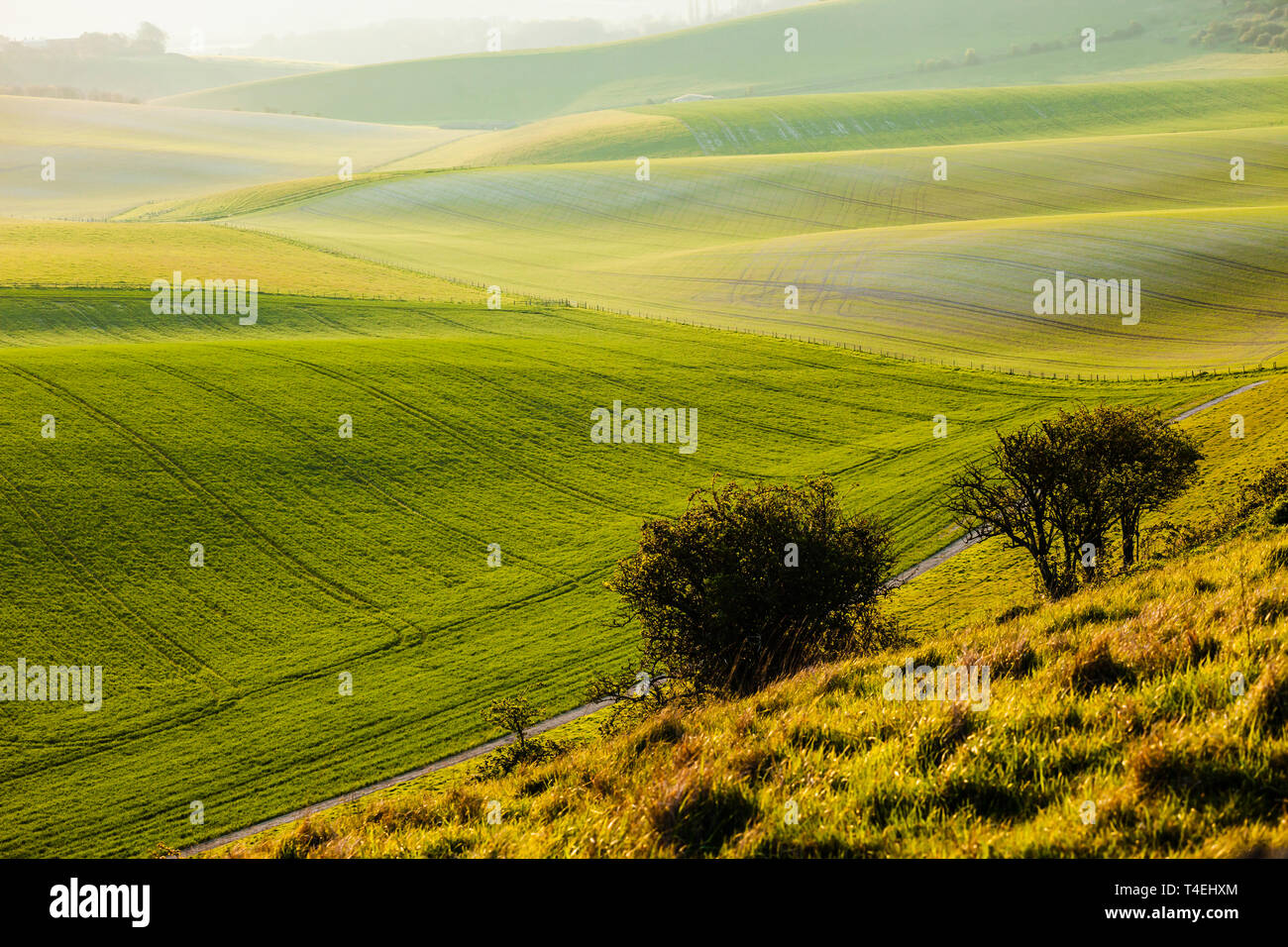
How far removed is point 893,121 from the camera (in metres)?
169

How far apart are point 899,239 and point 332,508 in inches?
2833

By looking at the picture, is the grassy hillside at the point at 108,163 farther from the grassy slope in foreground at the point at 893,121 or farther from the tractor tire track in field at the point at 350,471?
the tractor tire track in field at the point at 350,471

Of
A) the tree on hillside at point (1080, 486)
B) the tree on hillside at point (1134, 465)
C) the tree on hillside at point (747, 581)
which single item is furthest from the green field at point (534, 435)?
the tree on hillside at point (1134, 465)

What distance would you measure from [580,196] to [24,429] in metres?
93.5

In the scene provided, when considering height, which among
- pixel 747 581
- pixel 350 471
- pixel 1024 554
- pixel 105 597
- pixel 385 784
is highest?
pixel 350 471

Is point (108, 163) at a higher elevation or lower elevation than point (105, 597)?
higher

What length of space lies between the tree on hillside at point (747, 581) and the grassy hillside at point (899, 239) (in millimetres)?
48758

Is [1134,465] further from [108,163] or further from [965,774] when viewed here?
[108,163]

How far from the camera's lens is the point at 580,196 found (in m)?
130

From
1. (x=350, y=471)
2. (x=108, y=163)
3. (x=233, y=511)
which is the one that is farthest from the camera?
(x=108, y=163)

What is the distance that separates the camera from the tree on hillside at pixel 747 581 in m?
20.9

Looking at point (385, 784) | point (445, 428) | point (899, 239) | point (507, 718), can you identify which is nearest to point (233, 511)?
point (445, 428)

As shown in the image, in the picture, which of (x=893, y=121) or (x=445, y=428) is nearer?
(x=445, y=428)
